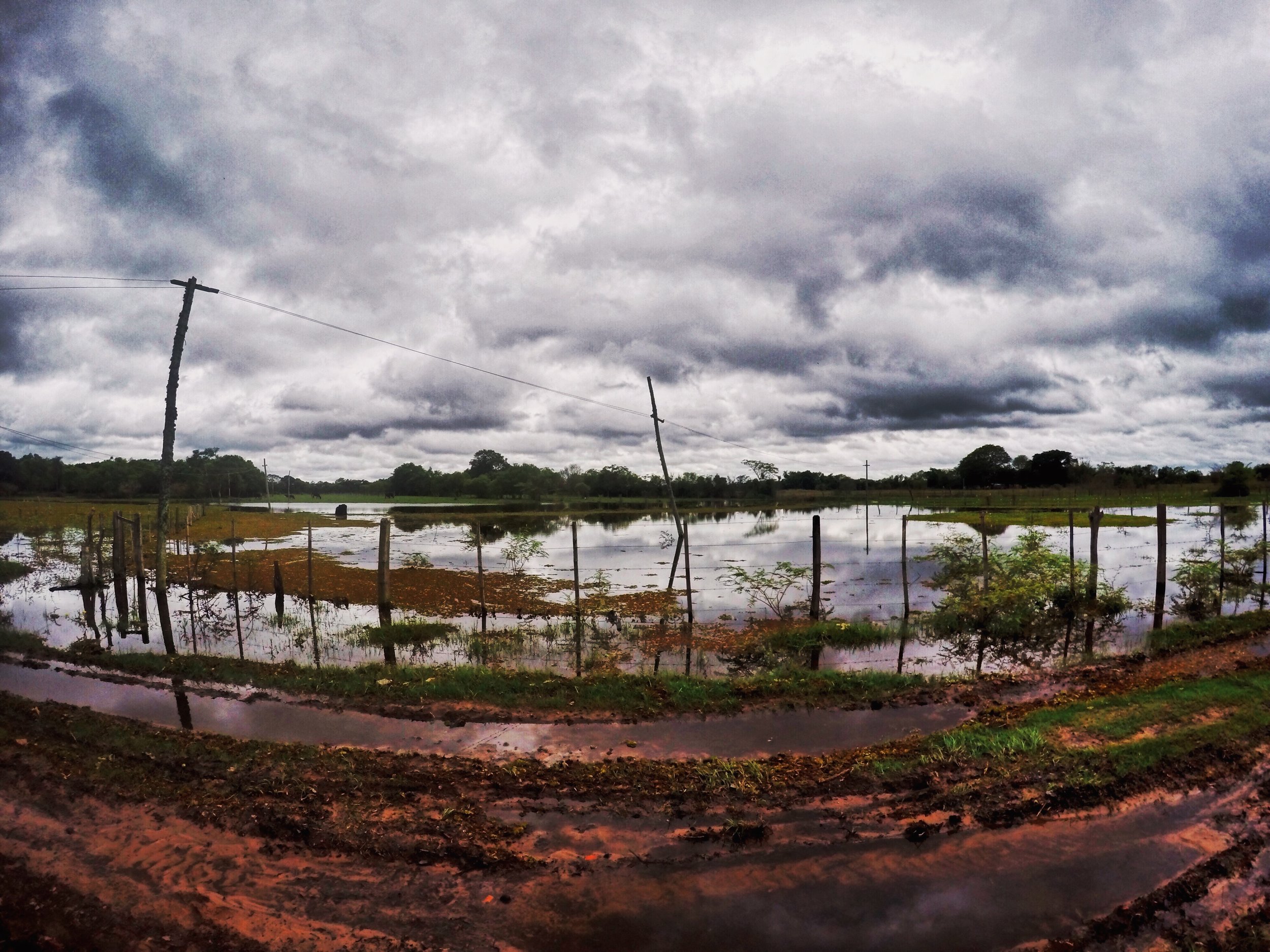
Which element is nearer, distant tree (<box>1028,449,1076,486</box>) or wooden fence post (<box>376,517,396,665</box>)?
wooden fence post (<box>376,517,396,665</box>)

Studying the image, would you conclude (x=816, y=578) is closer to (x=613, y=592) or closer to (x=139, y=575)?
(x=613, y=592)

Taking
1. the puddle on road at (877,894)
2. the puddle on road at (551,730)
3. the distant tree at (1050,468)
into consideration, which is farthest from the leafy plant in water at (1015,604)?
the distant tree at (1050,468)

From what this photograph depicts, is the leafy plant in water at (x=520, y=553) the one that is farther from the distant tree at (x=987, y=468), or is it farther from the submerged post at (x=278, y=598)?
the distant tree at (x=987, y=468)

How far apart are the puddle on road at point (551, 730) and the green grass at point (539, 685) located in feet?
1.40

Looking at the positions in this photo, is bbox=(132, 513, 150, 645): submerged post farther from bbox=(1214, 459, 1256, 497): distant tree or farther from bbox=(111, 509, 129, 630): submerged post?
bbox=(1214, 459, 1256, 497): distant tree

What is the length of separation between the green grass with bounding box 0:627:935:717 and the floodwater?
0.97 metres

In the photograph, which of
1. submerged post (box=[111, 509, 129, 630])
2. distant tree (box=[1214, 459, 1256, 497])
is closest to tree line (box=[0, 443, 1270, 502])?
distant tree (box=[1214, 459, 1256, 497])

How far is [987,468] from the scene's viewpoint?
96.4 metres

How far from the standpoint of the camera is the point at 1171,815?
525 centimetres

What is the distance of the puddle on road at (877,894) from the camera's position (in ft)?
13.0

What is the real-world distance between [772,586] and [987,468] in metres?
95.6

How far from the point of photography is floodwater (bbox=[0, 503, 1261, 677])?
36.9 ft

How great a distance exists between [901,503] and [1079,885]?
69.0 m

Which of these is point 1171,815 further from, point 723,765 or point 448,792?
point 448,792
